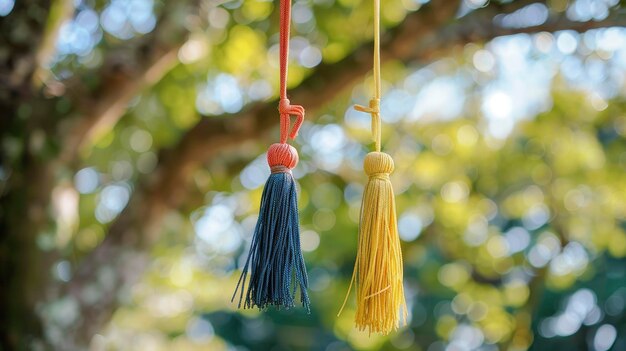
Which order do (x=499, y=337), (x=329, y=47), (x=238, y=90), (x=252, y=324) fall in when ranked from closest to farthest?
1. (x=329, y=47)
2. (x=238, y=90)
3. (x=499, y=337)
4. (x=252, y=324)

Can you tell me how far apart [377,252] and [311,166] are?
93.2 inches

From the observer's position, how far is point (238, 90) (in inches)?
158

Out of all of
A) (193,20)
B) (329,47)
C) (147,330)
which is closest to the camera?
(193,20)

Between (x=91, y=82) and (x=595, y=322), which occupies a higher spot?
(x=91, y=82)

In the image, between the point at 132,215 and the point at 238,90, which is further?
the point at 238,90

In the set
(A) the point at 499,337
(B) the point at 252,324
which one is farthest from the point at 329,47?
(B) the point at 252,324

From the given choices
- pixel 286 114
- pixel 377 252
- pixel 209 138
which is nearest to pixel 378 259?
pixel 377 252

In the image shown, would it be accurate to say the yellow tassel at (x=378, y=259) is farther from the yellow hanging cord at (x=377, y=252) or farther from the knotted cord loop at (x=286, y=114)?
the knotted cord loop at (x=286, y=114)

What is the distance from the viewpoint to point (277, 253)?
4.36 ft

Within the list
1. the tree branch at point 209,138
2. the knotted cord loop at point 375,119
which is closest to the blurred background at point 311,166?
the tree branch at point 209,138

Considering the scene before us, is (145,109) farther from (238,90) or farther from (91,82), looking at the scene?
(91,82)

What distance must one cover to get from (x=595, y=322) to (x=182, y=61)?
3706mm

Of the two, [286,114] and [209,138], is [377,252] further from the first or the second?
[209,138]

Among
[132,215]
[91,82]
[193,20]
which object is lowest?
[132,215]
